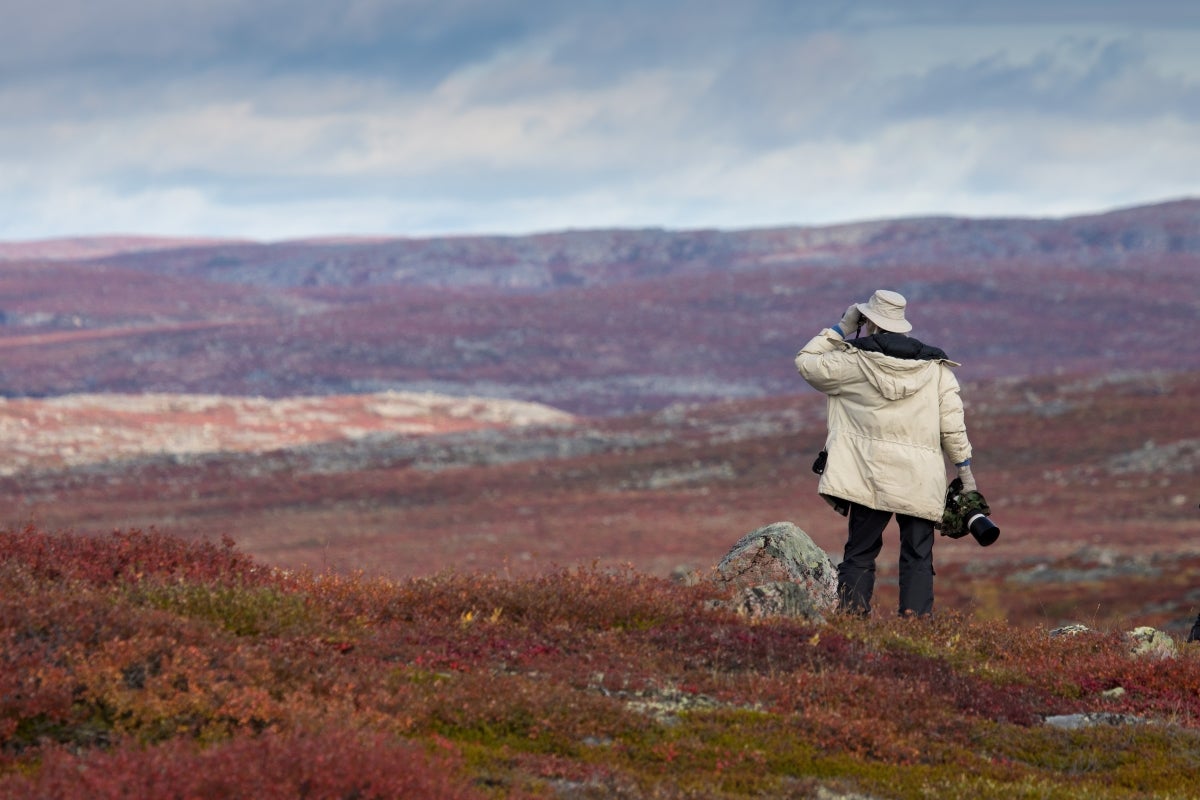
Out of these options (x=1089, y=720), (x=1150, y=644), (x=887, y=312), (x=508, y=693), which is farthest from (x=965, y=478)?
(x=508, y=693)

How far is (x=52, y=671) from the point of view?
6.15 metres

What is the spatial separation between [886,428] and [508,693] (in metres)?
4.26

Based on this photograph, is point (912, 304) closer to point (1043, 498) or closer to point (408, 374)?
point (408, 374)

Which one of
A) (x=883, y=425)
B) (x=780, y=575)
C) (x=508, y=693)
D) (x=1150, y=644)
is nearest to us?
(x=508, y=693)

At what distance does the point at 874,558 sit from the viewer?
10438 millimetres

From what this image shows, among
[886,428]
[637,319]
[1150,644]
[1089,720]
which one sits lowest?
[637,319]

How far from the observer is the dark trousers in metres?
10.4

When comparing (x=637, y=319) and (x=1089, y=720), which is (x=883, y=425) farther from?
(x=637, y=319)

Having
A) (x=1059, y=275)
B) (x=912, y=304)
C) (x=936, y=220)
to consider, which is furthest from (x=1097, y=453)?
(x=936, y=220)

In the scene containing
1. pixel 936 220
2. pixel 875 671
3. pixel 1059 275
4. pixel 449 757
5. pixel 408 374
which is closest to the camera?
pixel 449 757

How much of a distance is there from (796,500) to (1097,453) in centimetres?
1265

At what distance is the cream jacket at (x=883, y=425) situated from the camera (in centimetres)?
1019

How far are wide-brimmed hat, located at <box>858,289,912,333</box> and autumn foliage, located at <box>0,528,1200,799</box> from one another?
214 centimetres

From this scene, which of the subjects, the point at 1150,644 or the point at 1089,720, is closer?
the point at 1089,720
